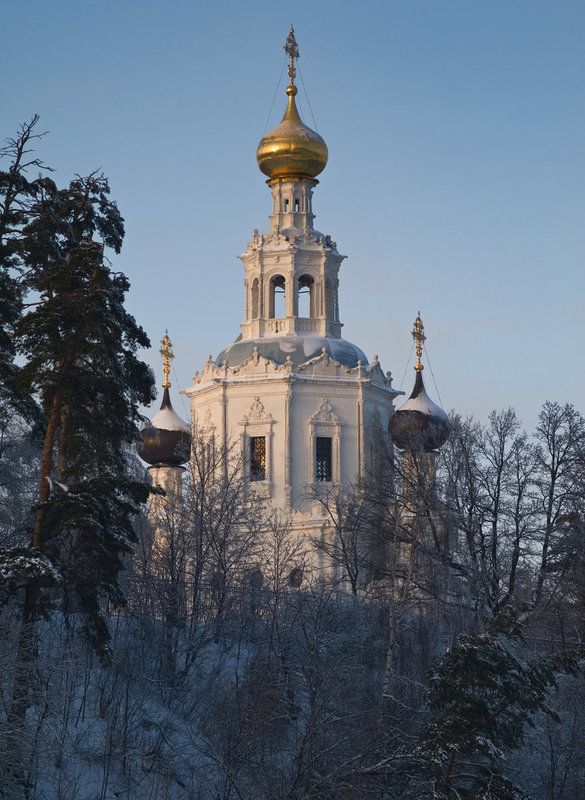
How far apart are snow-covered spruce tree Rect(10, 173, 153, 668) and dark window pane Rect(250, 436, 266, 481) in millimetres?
22403

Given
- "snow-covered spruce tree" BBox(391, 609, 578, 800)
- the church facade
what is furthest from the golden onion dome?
"snow-covered spruce tree" BBox(391, 609, 578, 800)

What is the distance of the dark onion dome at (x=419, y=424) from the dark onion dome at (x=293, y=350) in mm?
1868

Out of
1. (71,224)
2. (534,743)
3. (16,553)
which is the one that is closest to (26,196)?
(71,224)

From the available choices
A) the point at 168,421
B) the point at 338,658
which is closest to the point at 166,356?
the point at 168,421

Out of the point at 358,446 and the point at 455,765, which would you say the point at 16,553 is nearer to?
the point at 455,765

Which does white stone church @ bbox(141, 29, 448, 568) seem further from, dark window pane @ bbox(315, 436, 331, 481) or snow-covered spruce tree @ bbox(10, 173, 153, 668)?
snow-covered spruce tree @ bbox(10, 173, 153, 668)

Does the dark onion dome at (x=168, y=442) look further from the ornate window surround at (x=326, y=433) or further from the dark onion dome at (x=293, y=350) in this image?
the ornate window surround at (x=326, y=433)

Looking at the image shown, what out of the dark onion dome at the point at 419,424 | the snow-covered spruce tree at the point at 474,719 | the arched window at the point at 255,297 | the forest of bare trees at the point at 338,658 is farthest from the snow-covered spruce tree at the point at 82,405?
the arched window at the point at 255,297

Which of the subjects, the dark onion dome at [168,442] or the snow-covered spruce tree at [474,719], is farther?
the dark onion dome at [168,442]

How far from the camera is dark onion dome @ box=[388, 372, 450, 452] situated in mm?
44312

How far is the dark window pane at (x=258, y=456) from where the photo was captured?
46.2 m

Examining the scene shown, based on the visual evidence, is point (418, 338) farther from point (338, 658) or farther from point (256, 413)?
point (338, 658)

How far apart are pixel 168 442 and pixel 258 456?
5.65m

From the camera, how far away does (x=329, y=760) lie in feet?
76.2
